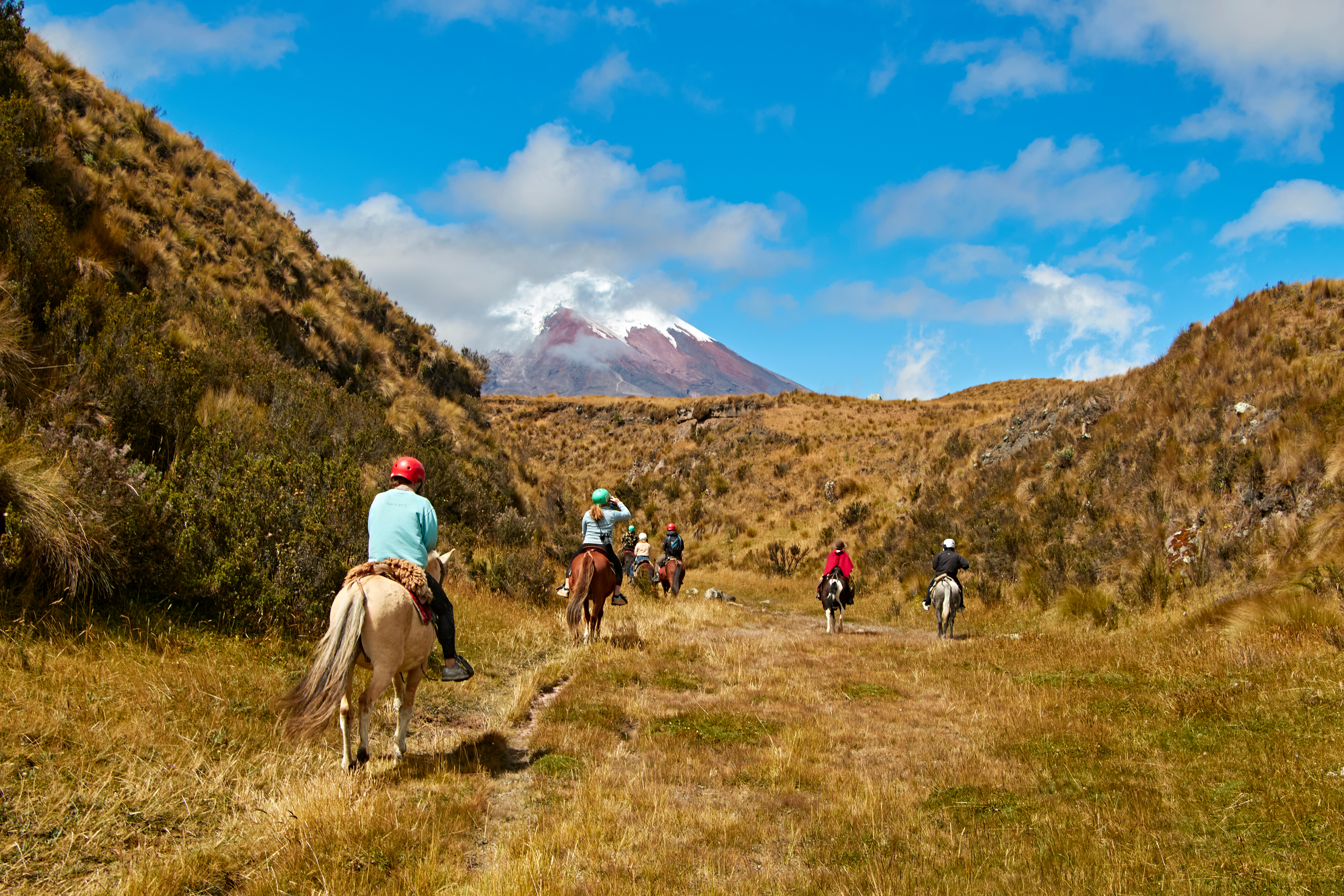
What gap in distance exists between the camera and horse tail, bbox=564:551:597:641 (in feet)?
34.6

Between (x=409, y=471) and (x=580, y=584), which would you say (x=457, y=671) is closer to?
(x=409, y=471)

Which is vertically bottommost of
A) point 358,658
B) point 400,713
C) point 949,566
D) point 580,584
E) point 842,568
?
point 400,713

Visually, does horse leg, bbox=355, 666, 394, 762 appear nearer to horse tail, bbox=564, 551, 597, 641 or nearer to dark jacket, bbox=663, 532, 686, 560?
horse tail, bbox=564, 551, 597, 641

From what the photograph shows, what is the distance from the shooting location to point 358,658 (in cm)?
538

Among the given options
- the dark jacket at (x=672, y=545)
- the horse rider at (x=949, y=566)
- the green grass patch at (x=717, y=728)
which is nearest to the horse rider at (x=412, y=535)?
the green grass patch at (x=717, y=728)

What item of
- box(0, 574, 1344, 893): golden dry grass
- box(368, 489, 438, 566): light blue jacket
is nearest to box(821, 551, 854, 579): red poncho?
box(0, 574, 1344, 893): golden dry grass

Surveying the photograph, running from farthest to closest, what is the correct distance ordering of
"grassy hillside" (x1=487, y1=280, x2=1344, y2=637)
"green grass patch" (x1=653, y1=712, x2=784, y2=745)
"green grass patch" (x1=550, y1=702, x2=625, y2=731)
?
"grassy hillside" (x1=487, y1=280, x2=1344, y2=637)
"green grass patch" (x1=550, y1=702, x2=625, y2=731)
"green grass patch" (x1=653, y1=712, x2=784, y2=745)

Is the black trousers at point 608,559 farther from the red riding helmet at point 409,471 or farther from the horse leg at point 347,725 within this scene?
the horse leg at point 347,725

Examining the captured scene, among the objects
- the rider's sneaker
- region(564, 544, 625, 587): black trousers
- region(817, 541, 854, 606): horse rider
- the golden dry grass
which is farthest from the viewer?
region(817, 541, 854, 606): horse rider

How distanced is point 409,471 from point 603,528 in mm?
4742

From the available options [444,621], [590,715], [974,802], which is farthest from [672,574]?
[974,802]

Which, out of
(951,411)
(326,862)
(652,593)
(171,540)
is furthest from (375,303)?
(951,411)

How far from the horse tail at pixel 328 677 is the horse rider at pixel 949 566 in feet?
38.4

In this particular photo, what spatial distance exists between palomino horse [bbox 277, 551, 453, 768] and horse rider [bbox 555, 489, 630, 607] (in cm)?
475
